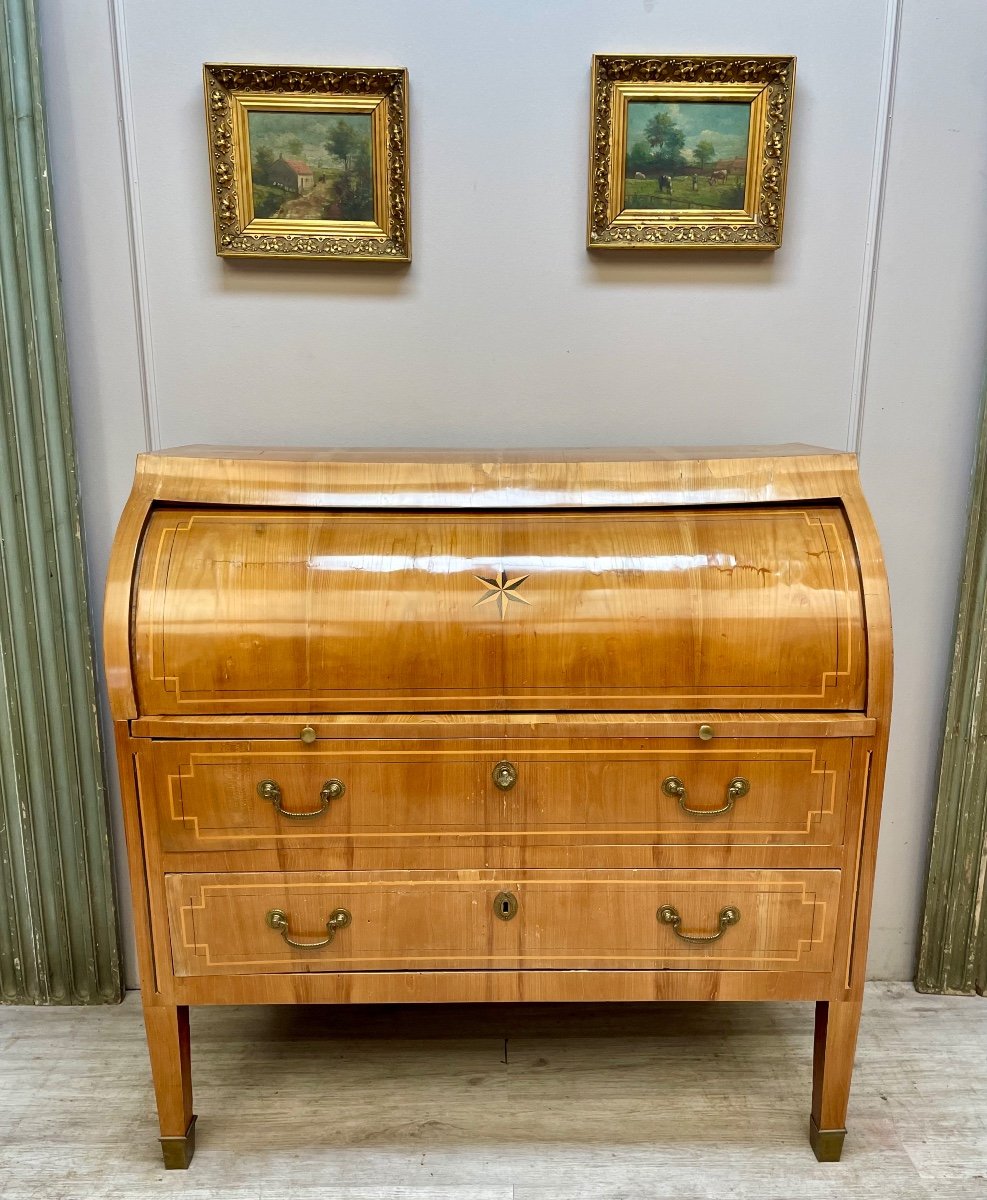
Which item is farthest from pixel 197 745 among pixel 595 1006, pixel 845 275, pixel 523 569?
pixel 845 275

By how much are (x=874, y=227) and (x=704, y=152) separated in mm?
452

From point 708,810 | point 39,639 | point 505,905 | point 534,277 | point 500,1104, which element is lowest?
point 500,1104

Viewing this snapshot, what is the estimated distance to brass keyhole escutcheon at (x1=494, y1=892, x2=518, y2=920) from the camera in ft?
5.11

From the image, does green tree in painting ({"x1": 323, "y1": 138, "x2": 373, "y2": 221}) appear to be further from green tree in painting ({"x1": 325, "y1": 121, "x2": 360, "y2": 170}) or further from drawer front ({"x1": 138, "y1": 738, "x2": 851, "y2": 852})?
drawer front ({"x1": 138, "y1": 738, "x2": 851, "y2": 852})

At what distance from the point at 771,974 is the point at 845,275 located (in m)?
1.61

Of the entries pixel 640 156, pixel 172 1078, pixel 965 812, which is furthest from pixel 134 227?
pixel 965 812

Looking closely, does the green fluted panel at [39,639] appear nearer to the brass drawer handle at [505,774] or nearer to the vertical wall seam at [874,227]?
the brass drawer handle at [505,774]

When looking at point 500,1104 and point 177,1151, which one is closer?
point 177,1151

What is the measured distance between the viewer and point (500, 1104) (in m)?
1.84

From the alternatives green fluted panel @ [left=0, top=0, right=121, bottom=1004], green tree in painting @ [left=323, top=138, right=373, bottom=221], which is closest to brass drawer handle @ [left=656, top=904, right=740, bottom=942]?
green fluted panel @ [left=0, top=0, right=121, bottom=1004]

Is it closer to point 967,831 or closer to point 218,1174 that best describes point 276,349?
point 218,1174

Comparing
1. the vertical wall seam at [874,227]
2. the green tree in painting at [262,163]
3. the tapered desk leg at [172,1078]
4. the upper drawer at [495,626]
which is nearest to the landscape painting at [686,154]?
the vertical wall seam at [874,227]

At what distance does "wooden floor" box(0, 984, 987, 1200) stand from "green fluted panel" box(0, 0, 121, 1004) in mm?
204

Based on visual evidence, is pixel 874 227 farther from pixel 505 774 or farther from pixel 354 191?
pixel 505 774
